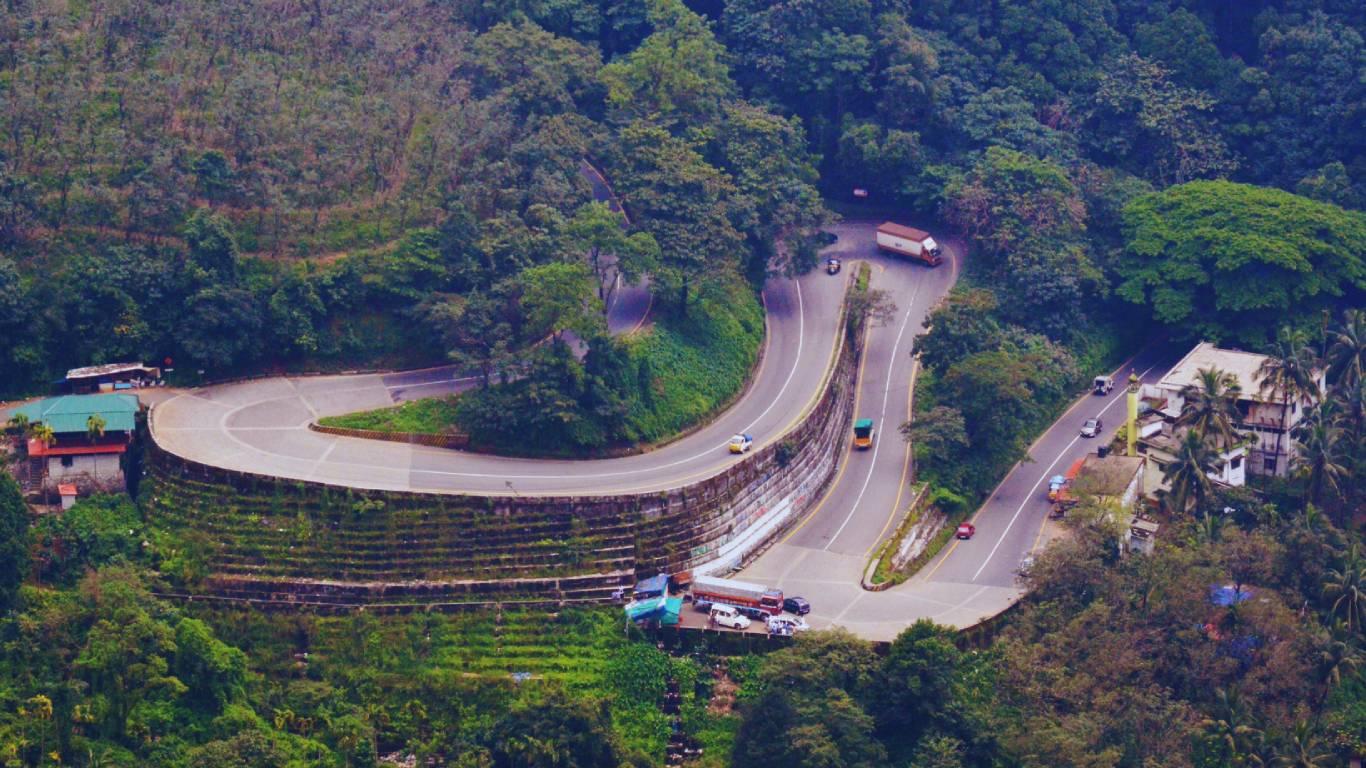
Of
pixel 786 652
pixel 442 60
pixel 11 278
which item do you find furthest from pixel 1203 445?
pixel 11 278

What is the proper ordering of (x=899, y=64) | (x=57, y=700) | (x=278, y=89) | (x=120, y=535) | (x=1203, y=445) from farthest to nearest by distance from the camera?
(x=899, y=64)
(x=278, y=89)
(x=1203, y=445)
(x=120, y=535)
(x=57, y=700)

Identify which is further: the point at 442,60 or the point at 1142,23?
the point at 1142,23

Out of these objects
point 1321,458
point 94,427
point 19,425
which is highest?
point 1321,458

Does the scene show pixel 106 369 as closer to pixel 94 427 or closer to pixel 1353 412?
pixel 94 427

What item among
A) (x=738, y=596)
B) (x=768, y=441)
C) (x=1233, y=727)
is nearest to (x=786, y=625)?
(x=738, y=596)

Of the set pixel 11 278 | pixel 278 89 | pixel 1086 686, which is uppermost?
pixel 278 89

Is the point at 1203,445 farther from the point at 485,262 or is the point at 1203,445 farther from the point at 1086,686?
the point at 485,262

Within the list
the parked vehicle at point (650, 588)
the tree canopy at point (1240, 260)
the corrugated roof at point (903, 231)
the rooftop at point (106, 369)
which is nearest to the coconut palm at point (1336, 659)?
the tree canopy at point (1240, 260)

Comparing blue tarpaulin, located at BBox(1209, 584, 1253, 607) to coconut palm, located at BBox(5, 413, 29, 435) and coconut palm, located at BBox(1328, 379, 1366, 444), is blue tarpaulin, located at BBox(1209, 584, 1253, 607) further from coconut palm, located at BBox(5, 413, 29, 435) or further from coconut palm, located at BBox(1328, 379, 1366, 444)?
coconut palm, located at BBox(5, 413, 29, 435)
